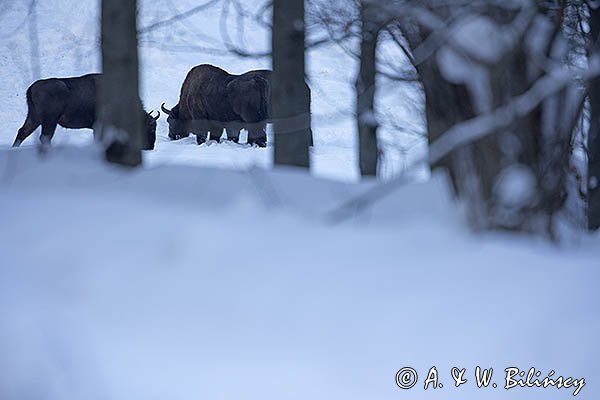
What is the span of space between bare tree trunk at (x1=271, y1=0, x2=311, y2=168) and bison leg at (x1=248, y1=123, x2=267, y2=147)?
43.7ft

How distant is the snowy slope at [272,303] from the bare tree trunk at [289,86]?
8.51ft

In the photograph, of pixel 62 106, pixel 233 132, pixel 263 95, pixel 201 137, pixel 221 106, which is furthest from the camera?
pixel 221 106

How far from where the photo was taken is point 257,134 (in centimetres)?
1986

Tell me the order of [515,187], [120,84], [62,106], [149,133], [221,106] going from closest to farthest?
[515,187] → [120,84] → [149,133] → [62,106] → [221,106]

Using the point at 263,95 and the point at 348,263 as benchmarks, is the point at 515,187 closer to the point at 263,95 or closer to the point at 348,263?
the point at 348,263

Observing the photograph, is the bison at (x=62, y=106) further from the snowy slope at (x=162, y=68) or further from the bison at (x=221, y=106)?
the bison at (x=221, y=106)

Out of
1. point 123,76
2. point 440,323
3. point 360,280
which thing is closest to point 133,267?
point 360,280

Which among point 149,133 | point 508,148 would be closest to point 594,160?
point 508,148

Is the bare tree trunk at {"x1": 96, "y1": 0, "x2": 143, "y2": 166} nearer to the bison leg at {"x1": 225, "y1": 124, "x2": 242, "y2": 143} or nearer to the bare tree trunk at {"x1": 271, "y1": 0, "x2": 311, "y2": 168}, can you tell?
the bare tree trunk at {"x1": 271, "y1": 0, "x2": 311, "y2": 168}

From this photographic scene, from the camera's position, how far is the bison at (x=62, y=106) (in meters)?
17.6

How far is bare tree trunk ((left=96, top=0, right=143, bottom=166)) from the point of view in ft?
18.3

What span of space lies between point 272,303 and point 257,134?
17.1m

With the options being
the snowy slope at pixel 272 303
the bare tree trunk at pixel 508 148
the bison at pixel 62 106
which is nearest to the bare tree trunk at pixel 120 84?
the snowy slope at pixel 272 303

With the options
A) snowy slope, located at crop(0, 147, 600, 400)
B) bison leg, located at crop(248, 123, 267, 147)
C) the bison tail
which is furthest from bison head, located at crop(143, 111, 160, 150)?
snowy slope, located at crop(0, 147, 600, 400)
